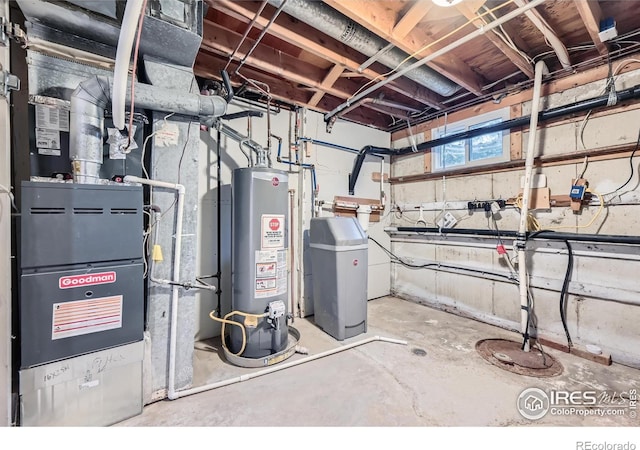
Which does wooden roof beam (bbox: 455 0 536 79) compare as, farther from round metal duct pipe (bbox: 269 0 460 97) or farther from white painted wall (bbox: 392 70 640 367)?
round metal duct pipe (bbox: 269 0 460 97)

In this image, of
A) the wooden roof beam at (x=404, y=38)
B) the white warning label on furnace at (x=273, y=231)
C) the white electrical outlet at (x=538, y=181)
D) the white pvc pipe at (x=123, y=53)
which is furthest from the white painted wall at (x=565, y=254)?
the white pvc pipe at (x=123, y=53)

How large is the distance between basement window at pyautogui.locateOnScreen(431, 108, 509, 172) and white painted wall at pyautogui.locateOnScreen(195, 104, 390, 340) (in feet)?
2.53

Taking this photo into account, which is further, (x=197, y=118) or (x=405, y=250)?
(x=405, y=250)

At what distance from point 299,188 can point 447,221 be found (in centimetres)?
181

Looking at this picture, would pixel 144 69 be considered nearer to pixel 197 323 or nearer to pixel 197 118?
pixel 197 118

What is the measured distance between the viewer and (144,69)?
63.4 inches

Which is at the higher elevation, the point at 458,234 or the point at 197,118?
the point at 197,118

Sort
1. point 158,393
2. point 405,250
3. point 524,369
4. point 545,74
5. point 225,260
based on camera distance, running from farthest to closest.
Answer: point 405,250 < point 225,260 < point 545,74 < point 524,369 < point 158,393

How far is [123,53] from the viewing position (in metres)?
1.19

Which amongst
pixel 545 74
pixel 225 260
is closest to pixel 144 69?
pixel 225 260

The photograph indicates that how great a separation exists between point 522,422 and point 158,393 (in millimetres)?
2106

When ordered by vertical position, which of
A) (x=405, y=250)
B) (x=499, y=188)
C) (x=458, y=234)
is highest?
(x=499, y=188)

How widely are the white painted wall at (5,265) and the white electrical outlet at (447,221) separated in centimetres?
353

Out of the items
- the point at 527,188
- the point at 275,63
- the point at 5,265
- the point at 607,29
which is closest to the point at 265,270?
the point at 5,265
